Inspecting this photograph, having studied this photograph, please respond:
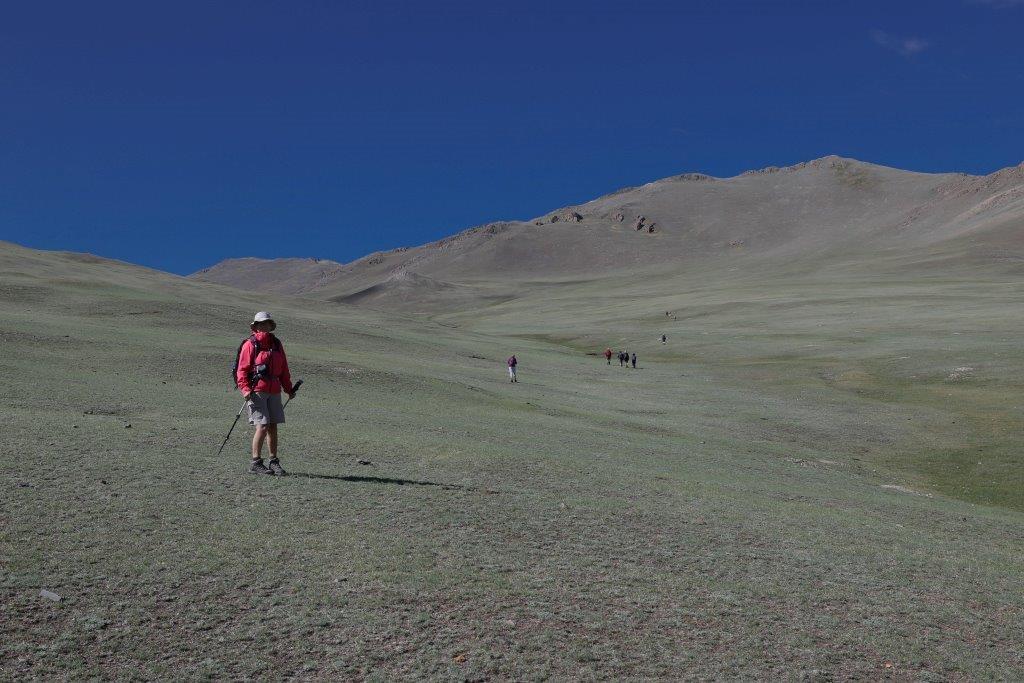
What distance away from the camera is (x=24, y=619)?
830 centimetres

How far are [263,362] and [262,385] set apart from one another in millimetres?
424

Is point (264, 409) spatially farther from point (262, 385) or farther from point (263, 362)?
point (263, 362)

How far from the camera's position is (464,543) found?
1182cm

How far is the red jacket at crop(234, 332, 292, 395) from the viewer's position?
48.3 ft

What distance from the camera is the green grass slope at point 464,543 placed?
28.3ft

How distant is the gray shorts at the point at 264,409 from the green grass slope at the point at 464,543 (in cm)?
106

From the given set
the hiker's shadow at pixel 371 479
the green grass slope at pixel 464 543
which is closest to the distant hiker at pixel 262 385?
the hiker's shadow at pixel 371 479

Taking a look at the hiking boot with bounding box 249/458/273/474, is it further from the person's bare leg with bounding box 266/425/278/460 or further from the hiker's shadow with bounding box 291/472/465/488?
the hiker's shadow with bounding box 291/472/465/488

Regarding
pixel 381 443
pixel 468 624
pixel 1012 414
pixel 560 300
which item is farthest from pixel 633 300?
pixel 468 624

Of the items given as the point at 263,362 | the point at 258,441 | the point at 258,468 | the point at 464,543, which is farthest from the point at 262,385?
the point at 464,543

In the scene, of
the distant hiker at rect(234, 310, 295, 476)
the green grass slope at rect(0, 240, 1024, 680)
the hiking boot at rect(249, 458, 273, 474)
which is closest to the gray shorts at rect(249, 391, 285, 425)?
the distant hiker at rect(234, 310, 295, 476)

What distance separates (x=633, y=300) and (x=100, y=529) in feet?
458

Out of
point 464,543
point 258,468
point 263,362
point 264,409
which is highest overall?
point 263,362

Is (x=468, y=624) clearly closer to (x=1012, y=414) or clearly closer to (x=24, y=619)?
(x=24, y=619)
